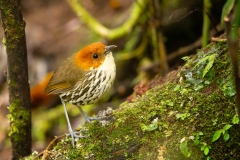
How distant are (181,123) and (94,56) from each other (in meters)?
1.23

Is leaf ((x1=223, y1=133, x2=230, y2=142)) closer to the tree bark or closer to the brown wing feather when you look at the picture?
the brown wing feather

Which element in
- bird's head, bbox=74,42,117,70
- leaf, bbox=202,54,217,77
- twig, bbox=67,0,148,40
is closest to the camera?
leaf, bbox=202,54,217,77

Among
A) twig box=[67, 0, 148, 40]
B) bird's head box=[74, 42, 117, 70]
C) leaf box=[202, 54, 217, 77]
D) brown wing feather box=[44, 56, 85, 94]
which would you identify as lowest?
leaf box=[202, 54, 217, 77]

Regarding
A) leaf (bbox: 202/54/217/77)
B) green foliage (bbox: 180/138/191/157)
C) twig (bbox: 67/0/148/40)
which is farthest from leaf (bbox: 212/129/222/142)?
twig (bbox: 67/0/148/40)

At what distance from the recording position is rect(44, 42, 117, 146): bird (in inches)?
146

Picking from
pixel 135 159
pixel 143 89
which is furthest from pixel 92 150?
pixel 143 89

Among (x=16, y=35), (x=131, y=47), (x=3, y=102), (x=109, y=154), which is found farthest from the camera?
(x=3, y=102)

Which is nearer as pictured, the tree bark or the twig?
the tree bark

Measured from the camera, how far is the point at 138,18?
5969 mm

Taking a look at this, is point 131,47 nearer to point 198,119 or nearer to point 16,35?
point 16,35

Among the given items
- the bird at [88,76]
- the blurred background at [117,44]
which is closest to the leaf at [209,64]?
the bird at [88,76]

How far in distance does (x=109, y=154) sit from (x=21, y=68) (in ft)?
4.35

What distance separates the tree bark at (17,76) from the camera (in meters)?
3.65

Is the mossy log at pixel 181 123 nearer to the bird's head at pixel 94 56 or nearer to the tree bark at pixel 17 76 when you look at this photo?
the bird's head at pixel 94 56
